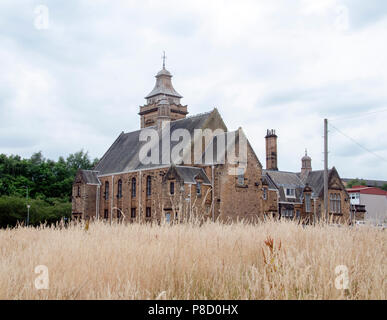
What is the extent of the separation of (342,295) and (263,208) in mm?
36221

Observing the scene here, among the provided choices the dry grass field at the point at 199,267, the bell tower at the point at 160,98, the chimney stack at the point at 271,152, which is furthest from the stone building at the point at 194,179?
the dry grass field at the point at 199,267

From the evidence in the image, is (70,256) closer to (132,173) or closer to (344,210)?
(132,173)

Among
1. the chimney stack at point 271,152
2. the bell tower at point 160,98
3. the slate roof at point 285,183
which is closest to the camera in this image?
the slate roof at point 285,183

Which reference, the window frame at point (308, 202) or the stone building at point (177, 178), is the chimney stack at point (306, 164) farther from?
the stone building at point (177, 178)

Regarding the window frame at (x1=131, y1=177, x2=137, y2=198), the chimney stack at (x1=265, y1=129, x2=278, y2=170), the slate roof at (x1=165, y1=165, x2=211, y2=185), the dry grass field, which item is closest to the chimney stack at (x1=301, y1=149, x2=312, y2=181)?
the chimney stack at (x1=265, y1=129, x2=278, y2=170)

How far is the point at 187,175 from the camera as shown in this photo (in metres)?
37.6

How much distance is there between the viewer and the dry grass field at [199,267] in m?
6.33

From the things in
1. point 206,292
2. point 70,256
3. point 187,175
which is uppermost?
point 187,175

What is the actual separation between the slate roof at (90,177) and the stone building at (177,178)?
11cm

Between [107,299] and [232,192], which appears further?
[232,192]

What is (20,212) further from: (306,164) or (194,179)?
(306,164)

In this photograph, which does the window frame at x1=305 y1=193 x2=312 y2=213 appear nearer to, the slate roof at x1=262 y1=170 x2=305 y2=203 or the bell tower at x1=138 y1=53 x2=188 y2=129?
the slate roof at x1=262 y1=170 x2=305 y2=203

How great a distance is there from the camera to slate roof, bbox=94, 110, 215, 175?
43.3 m
